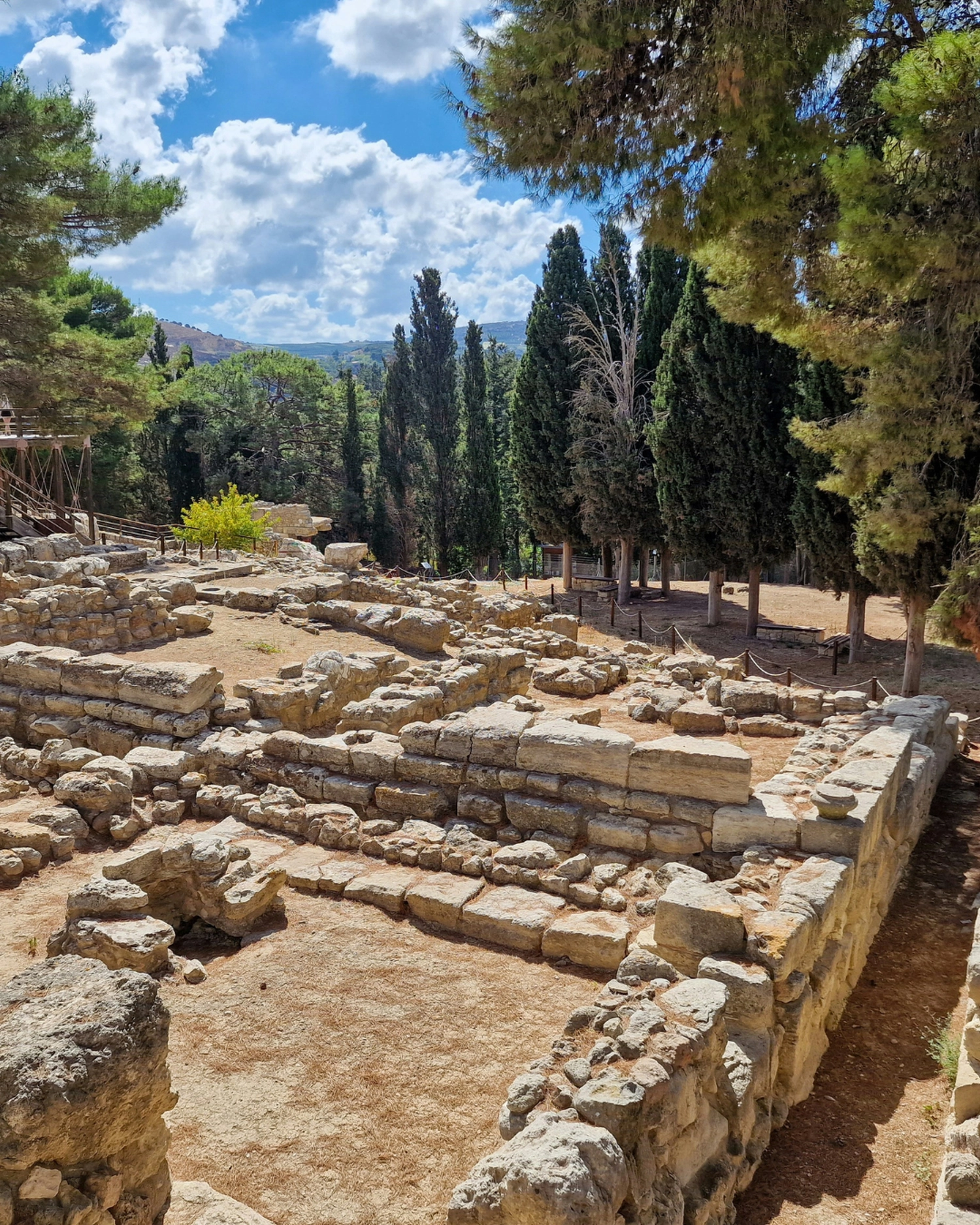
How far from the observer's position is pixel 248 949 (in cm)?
600

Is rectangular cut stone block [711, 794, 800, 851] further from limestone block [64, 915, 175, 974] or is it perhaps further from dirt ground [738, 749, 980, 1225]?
limestone block [64, 915, 175, 974]

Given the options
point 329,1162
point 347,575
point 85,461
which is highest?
point 85,461

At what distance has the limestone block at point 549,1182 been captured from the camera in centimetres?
312

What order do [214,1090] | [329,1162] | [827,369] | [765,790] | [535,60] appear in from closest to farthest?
[329,1162] → [214,1090] → [765,790] → [535,60] → [827,369]

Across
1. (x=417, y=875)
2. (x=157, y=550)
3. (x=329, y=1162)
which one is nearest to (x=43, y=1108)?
(x=329, y=1162)

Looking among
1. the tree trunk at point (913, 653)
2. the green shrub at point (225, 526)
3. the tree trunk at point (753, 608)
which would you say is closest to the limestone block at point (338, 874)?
the tree trunk at point (913, 653)

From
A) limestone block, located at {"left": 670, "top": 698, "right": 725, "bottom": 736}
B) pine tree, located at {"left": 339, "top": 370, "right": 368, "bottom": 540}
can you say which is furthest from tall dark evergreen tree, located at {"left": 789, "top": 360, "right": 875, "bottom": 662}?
pine tree, located at {"left": 339, "top": 370, "right": 368, "bottom": 540}

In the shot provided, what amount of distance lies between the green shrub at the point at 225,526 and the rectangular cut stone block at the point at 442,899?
18.6m

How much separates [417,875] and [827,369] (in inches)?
555

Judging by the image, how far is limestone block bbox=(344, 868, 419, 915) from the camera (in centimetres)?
648

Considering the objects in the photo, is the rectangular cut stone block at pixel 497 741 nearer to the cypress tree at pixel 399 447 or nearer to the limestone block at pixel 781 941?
the limestone block at pixel 781 941

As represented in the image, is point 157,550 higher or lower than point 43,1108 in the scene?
higher

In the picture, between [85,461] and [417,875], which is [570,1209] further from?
[85,461]

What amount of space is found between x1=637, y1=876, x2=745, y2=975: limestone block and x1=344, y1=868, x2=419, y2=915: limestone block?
1936mm
